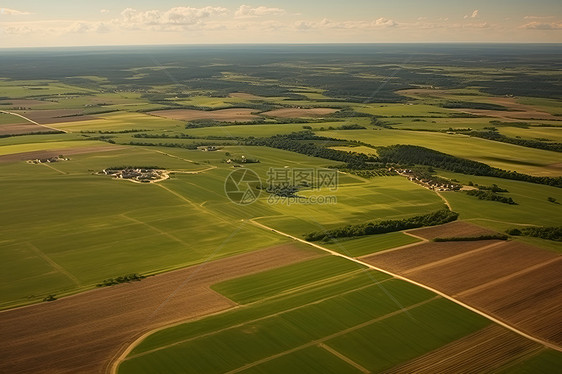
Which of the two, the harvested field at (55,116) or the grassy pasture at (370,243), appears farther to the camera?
the harvested field at (55,116)

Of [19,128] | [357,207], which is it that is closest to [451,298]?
[357,207]

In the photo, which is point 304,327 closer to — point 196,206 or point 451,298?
point 451,298

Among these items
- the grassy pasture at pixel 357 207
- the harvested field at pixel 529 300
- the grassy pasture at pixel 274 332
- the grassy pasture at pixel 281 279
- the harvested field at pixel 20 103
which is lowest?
the grassy pasture at pixel 357 207

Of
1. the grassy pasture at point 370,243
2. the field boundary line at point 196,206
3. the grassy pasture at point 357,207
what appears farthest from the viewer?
the field boundary line at point 196,206

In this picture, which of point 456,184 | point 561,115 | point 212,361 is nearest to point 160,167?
point 456,184

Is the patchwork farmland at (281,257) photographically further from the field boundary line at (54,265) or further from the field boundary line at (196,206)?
the field boundary line at (196,206)

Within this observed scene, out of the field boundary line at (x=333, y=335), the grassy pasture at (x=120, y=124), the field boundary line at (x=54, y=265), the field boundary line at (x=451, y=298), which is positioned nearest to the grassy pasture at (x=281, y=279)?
the field boundary line at (x=451, y=298)

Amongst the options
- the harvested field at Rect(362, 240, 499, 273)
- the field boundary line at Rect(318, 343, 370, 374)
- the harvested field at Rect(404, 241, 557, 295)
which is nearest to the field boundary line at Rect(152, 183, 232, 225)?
the harvested field at Rect(362, 240, 499, 273)
